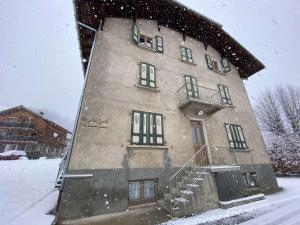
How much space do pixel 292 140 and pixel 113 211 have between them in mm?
20728

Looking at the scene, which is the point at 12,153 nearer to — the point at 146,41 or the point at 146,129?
the point at 146,129

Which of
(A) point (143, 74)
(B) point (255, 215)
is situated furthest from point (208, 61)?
(B) point (255, 215)

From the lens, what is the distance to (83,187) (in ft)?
21.1

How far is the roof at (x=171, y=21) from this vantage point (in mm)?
9578

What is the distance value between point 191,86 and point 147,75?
3308 mm

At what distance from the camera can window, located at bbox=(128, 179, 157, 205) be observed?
741cm

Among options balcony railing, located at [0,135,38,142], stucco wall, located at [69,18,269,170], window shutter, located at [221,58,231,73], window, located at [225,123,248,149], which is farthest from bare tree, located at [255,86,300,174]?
balcony railing, located at [0,135,38,142]

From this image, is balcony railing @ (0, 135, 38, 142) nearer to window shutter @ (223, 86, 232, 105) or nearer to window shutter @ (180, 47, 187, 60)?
window shutter @ (180, 47, 187, 60)

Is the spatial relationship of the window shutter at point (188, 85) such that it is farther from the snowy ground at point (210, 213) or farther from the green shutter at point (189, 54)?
the snowy ground at point (210, 213)

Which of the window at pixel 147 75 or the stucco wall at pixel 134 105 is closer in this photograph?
the stucco wall at pixel 134 105

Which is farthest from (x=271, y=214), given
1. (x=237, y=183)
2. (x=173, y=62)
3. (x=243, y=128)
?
(x=173, y=62)

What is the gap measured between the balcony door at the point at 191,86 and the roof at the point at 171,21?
445cm

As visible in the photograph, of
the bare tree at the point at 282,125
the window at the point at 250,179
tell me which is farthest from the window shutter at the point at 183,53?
the bare tree at the point at 282,125

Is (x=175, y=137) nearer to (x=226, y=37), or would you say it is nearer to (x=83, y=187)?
(x=83, y=187)
